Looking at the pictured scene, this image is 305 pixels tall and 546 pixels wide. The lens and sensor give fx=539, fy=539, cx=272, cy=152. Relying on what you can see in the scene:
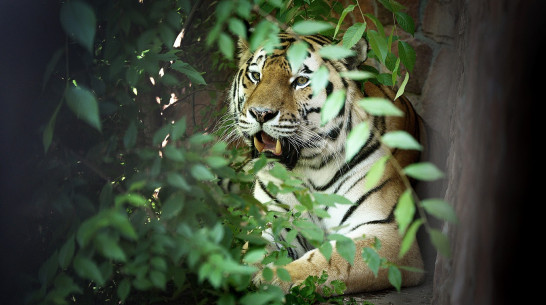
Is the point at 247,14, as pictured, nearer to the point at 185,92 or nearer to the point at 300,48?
the point at 300,48

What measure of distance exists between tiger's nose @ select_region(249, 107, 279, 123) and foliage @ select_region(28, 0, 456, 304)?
2.18ft

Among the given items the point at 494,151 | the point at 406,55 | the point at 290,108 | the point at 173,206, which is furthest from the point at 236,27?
the point at 290,108

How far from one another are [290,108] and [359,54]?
0.41 meters

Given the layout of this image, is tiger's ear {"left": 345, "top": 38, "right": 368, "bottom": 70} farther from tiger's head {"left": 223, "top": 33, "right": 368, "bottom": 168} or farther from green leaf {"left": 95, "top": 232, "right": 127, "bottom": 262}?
green leaf {"left": 95, "top": 232, "right": 127, "bottom": 262}

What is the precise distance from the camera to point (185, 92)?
2273 mm

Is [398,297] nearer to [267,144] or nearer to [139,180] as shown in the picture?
[267,144]

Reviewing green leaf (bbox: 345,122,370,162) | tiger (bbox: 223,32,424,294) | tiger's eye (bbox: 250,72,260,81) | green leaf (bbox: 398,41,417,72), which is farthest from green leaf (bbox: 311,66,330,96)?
tiger's eye (bbox: 250,72,260,81)

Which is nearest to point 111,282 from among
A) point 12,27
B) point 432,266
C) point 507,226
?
point 12,27

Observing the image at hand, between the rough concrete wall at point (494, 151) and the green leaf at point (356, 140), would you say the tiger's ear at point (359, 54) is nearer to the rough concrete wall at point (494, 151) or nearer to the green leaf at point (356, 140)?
the rough concrete wall at point (494, 151)

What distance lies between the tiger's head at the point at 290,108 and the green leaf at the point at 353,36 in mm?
462

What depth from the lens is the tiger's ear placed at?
2420 mm

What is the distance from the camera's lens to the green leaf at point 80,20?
102 centimetres

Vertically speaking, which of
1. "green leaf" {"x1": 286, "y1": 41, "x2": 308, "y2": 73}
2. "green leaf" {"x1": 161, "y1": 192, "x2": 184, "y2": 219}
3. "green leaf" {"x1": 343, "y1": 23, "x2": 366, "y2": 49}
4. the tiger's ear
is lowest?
"green leaf" {"x1": 161, "y1": 192, "x2": 184, "y2": 219}

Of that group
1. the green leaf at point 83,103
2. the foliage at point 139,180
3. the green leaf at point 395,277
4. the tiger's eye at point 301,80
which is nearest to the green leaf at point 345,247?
the foliage at point 139,180
